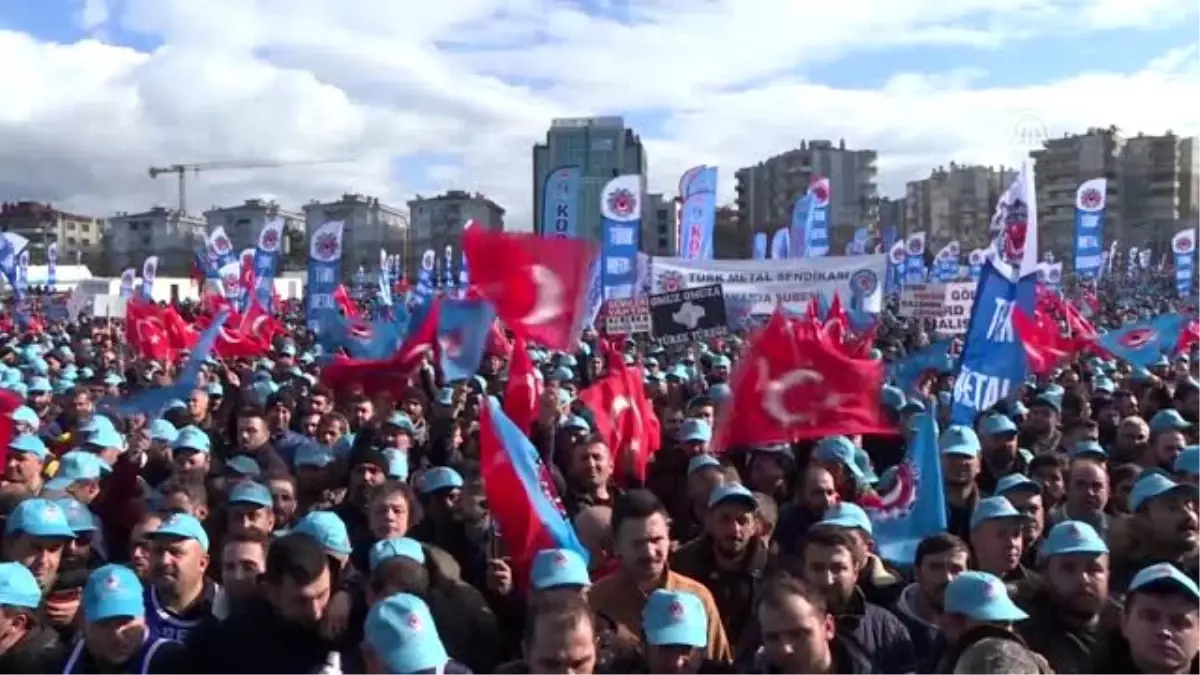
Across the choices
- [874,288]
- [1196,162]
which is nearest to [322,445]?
[874,288]

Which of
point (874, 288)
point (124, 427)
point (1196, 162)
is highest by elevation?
point (1196, 162)

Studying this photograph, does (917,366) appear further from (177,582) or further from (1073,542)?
(177,582)

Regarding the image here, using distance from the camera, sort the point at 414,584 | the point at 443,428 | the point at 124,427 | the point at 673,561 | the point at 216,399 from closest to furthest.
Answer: the point at 414,584
the point at 673,561
the point at 443,428
the point at 124,427
the point at 216,399

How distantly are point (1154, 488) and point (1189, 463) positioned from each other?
37.6 inches

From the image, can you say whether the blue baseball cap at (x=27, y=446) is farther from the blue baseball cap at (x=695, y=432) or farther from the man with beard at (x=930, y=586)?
the man with beard at (x=930, y=586)

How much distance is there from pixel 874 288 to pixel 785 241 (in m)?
16.3

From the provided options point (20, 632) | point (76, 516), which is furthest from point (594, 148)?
point (20, 632)

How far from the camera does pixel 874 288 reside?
15.6 m

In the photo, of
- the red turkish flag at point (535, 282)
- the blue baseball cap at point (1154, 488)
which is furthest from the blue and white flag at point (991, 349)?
the blue baseball cap at point (1154, 488)

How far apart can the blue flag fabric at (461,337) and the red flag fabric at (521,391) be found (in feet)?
4.28

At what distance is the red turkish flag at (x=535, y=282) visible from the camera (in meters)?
8.48

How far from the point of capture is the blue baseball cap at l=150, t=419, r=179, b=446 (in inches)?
324

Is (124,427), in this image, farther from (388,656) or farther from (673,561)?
(388,656)

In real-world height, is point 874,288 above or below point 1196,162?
below
